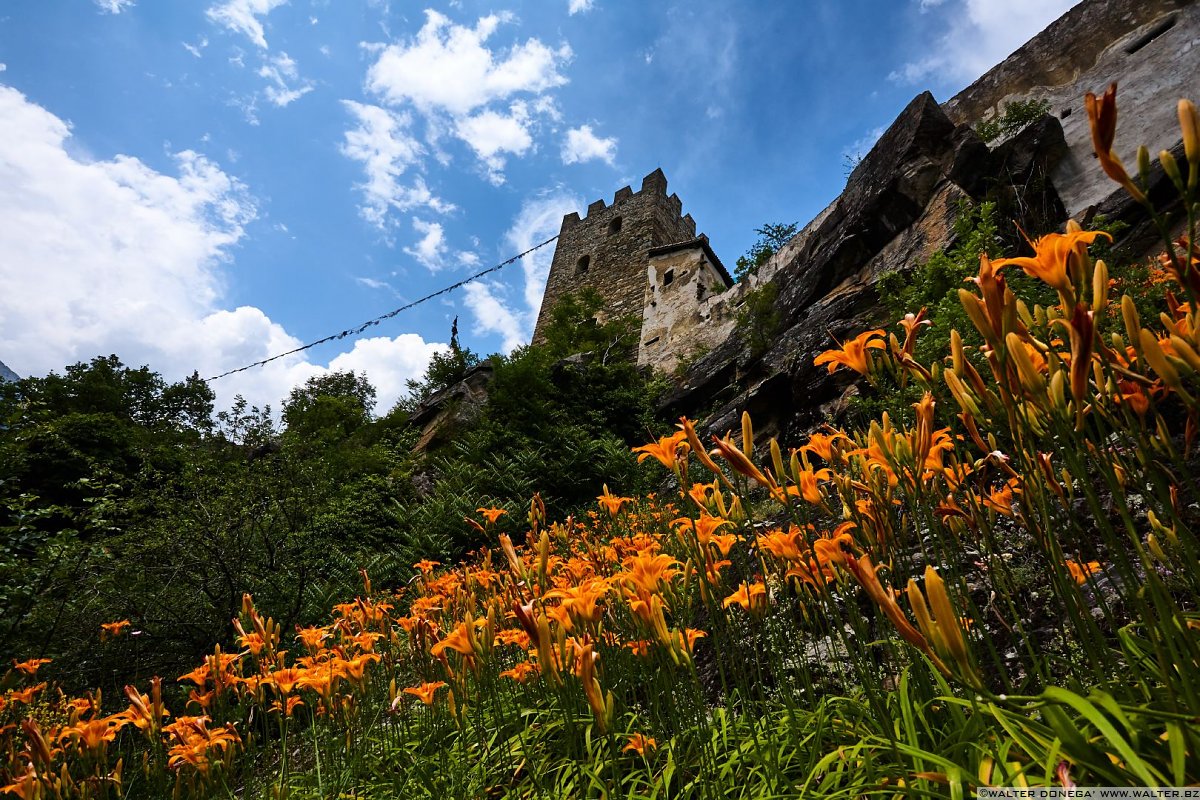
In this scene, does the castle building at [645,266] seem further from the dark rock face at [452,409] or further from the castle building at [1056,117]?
the dark rock face at [452,409]

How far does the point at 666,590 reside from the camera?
1.55 meters

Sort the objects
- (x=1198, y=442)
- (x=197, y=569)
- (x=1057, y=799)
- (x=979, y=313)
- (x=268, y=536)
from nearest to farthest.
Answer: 1. (x=1057, y=799)
2. (x=979, y=313)
3. (x=1198, y=442)
4. (x=197, y=569)
5. (x=268, y=536)

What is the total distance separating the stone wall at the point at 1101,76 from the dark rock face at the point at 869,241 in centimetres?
39

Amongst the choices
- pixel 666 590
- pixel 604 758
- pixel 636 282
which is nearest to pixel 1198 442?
pixel 666 590

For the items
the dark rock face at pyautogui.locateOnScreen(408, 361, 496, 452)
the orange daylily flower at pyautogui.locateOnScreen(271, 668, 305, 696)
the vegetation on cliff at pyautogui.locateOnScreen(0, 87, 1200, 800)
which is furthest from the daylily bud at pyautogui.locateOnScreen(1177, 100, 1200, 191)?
the dark rock face at pyautogui.locateOnScreen(408, 361, 496, 452)

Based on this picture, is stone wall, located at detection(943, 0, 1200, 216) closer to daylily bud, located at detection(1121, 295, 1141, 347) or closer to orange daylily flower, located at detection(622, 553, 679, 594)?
daylily bud, located at detection(1121, 295, 1141, 347)

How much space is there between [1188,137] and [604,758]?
6.73ft

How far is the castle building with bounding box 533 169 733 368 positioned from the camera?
13.3 metres

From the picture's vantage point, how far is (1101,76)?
680 centimetres

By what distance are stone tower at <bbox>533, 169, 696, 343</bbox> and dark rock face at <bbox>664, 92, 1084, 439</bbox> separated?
744 centimetres

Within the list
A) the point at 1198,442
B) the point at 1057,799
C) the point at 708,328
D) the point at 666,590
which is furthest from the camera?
the point at 708,328

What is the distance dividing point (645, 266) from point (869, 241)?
30.1ft

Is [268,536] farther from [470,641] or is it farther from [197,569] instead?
[470,641]

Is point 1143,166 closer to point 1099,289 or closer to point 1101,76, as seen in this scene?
point 1099,289
